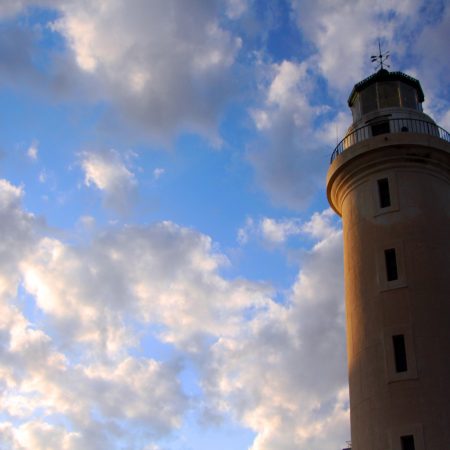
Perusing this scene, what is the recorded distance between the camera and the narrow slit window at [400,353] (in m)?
24.0

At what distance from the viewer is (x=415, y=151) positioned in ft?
91.0

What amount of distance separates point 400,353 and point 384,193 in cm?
697

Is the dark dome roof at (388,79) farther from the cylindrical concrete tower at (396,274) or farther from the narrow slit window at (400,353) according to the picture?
the narrow slit window at (400,353)

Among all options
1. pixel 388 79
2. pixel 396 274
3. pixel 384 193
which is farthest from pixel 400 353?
pixel 388 79

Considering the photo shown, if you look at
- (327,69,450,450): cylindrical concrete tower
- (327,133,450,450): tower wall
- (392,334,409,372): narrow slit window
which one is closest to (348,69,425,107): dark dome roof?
(327,69,450,450): cylindrical concrete tower

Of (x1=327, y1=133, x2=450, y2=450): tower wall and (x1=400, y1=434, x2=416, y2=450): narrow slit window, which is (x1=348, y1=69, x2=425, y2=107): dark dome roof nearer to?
(x1=327, y1=133, x2=450, y2=450): tower wall

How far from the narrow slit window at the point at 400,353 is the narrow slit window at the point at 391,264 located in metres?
2.44

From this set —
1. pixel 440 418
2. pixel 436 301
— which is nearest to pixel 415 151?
pixel 436 301

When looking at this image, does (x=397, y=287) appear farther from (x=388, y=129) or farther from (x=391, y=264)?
(x=388, y=129)

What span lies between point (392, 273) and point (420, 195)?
12.0ft

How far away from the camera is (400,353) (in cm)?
2431

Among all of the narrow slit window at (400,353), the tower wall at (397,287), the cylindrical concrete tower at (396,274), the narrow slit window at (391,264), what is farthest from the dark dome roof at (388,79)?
the narrow slit window at (400,353)

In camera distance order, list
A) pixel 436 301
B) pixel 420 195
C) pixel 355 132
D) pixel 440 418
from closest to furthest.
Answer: pixel 440 418 < pixel 436 301 < pixel 420 195 < pixel 355 132

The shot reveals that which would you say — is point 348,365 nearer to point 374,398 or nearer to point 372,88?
point 374,398
